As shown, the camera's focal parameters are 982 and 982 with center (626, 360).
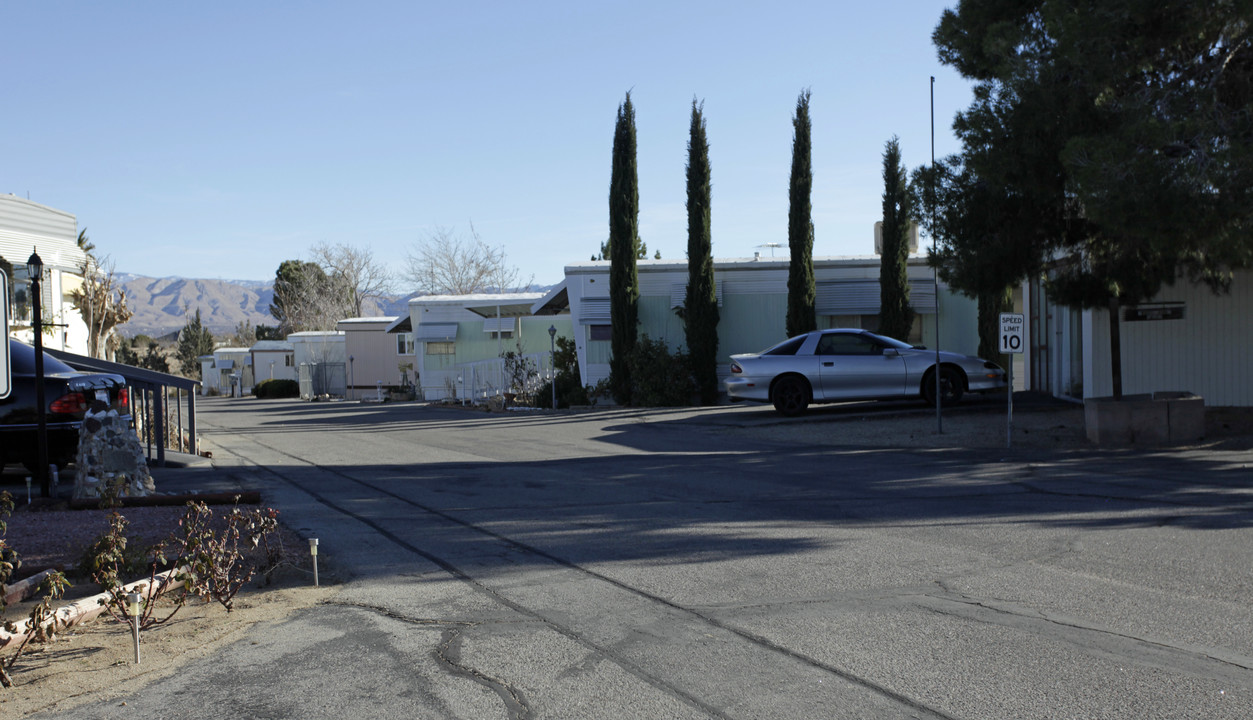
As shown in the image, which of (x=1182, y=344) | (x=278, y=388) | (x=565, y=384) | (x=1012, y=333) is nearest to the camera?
(x=1012, y=333)

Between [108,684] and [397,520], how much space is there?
165 inches

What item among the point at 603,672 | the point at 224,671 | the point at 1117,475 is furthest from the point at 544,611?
the point at 1117,475

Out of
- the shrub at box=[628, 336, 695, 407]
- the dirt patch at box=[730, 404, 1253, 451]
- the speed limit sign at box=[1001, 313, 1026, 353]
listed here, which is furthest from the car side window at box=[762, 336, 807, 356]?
the shrub at box=[628, 336, 695, 407]

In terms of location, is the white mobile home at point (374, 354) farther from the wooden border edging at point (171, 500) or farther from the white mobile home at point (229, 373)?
the wooden border edging at point (171, 500)

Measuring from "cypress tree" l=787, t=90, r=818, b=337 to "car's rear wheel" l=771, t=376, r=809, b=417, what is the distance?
24.7 ft

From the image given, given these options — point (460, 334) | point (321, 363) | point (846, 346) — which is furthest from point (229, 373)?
point (846, 346)

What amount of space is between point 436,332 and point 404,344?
8.61m

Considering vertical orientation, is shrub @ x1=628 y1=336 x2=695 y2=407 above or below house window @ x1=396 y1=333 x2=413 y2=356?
below

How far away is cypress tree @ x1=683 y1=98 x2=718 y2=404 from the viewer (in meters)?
25.5

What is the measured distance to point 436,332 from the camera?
117 feet

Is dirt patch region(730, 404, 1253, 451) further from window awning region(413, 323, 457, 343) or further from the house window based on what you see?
the house window

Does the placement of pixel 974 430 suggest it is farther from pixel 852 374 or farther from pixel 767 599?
pixel 767 599

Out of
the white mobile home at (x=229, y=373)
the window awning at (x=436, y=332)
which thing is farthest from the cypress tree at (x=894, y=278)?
the white mobile home at (x=229, y=373)

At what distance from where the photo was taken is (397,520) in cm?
856
